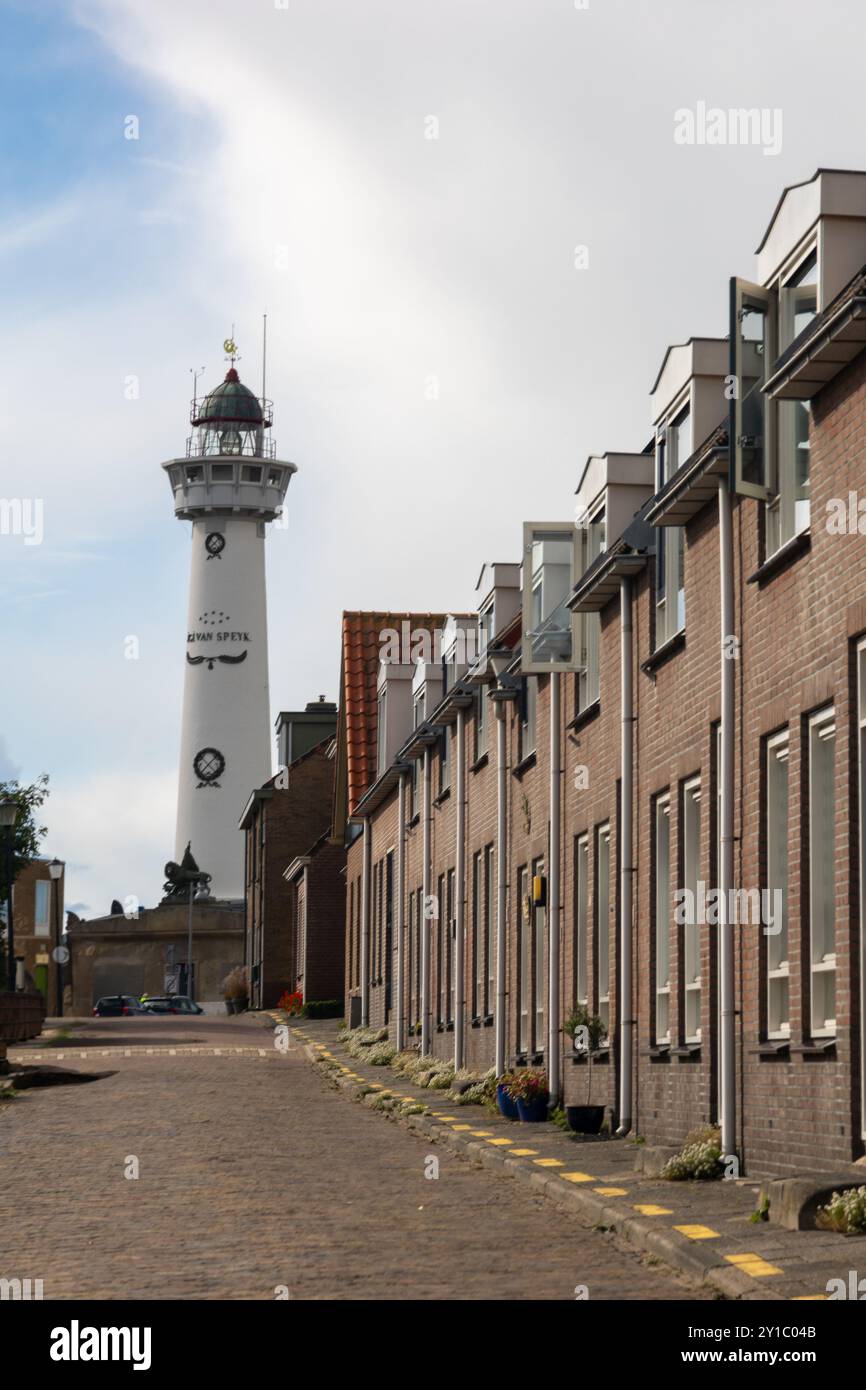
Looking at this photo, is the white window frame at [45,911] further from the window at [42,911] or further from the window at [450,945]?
the window at [450,945]

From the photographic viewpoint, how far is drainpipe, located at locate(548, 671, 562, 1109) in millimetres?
24000

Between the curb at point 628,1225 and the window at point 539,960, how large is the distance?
4006mm

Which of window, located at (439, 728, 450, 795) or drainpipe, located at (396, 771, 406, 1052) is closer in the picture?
window, located at (439, 728, 450, 795)

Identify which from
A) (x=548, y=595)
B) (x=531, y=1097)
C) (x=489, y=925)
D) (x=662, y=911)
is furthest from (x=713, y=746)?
(x=489, y=925)

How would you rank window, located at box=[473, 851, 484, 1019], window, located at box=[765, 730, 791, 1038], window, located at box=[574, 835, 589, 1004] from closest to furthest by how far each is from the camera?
window, located at box=[765, 730, 791, 1038], window, located at box=[574, 835, 589, 1004], window, located at box=[473, 851, 484, 1019]

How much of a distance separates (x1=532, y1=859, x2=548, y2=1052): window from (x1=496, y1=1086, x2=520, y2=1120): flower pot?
207 cm

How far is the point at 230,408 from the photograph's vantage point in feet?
343

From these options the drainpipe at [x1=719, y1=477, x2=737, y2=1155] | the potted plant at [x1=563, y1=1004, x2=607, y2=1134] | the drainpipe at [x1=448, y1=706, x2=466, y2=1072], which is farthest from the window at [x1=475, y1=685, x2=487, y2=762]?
the drainpipe at [x1=719, y1=477, x2=737, y2=1155]

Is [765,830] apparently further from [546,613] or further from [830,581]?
[546,613]

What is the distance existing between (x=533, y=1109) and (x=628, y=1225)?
33.8ft

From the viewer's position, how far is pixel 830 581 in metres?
14.6

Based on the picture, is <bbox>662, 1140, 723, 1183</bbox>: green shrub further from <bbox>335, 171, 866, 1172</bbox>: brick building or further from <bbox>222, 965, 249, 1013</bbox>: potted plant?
<bbox>222, 965, 249, 1013</bbox>: potted plant
